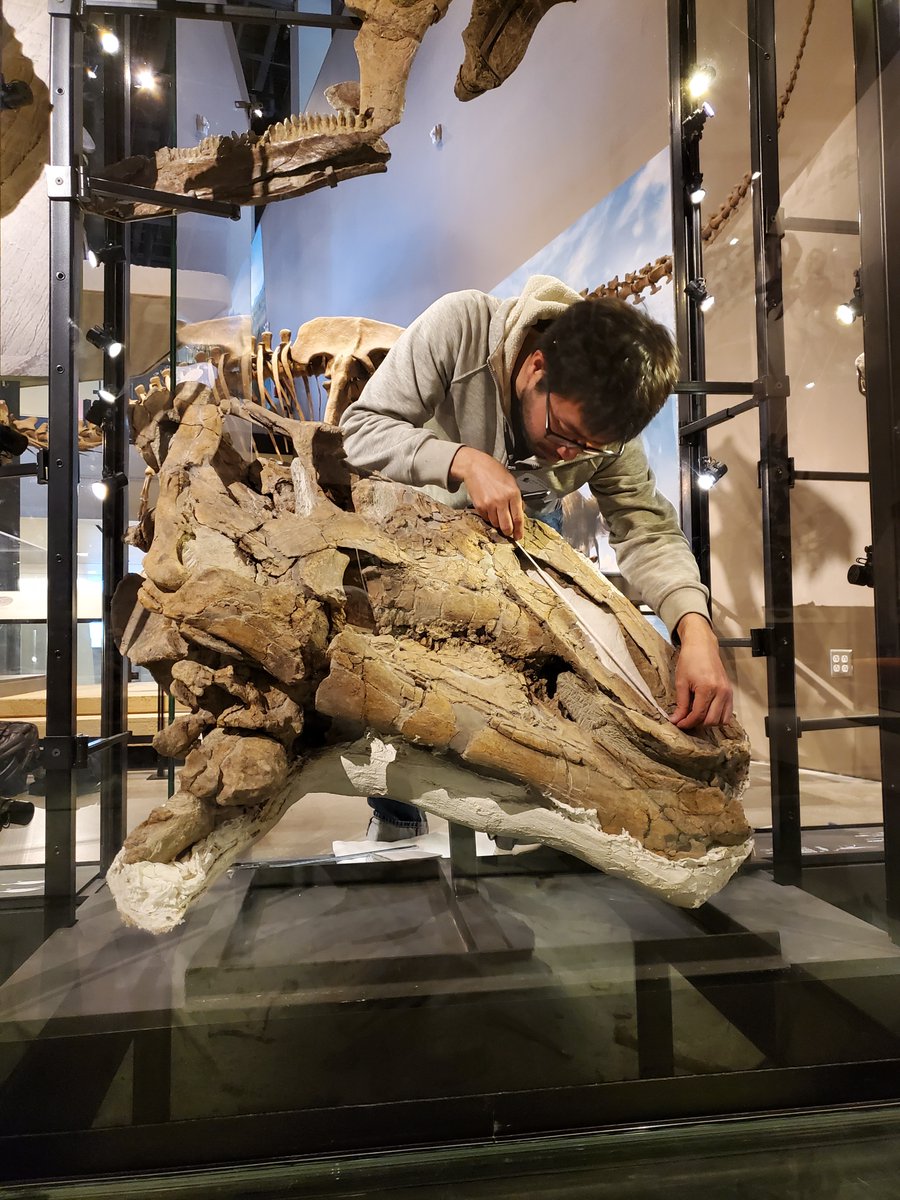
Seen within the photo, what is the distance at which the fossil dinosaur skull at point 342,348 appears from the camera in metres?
1.35

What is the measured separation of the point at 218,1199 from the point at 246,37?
206cm

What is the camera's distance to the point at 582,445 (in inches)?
50.6

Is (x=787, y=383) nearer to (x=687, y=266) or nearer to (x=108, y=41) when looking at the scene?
(x=687, y=266)

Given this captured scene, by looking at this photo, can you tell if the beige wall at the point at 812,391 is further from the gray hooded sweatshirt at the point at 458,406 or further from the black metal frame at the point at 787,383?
the gray hooded sweatshirt at the point at 458,406

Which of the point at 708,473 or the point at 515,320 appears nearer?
the point at 515,320

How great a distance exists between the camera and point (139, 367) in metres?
1.47

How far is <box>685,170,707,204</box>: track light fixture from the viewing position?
1.57 m

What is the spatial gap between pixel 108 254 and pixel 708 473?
1.40 metres

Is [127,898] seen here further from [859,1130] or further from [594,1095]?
[859,1130]

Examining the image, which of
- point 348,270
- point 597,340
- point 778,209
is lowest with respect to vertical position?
point 597,340

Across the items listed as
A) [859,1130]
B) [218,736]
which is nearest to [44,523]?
[218,736]

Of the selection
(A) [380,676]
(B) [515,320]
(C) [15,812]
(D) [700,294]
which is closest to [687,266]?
(D) [700,294]

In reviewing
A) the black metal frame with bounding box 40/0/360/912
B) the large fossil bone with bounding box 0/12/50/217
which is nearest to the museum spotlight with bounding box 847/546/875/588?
the black metal frame with bounding box 40/0/360/912

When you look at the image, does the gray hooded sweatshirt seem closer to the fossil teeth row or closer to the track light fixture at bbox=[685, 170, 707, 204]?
the fossil teeth row
